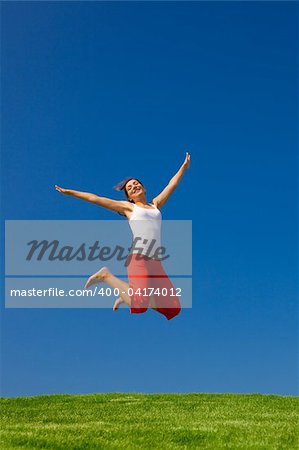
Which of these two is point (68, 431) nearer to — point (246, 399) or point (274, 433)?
point (274, 433)

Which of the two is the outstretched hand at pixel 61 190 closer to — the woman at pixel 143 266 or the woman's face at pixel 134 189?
the woman at pixel 143 266

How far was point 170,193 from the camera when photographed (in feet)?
31.5

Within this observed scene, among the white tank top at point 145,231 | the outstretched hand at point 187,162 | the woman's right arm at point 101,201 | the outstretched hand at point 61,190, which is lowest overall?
the white tank top at point 145,231

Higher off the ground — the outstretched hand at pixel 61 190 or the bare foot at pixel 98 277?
the outstretched hand at pixel 61 190

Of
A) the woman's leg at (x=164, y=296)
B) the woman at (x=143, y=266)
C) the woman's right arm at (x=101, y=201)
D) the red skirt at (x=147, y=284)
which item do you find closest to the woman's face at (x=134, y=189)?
the woman at (x=143, y=266)

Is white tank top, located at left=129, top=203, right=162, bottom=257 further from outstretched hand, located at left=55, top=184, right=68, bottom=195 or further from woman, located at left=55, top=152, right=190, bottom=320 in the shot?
outstretched hand, located at left=55, top=184, right=68, bottom=195

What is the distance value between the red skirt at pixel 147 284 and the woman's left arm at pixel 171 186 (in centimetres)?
106

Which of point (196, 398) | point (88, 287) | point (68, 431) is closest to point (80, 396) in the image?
point (196, 398)

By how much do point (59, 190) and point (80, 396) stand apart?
494 inches

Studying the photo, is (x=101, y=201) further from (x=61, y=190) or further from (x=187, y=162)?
(x=187, y=162)

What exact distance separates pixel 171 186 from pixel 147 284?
1.67 m

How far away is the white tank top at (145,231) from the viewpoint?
8664 millimetres

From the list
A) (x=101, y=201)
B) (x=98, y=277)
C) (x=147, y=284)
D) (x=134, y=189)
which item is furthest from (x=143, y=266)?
(x=134, y=189)

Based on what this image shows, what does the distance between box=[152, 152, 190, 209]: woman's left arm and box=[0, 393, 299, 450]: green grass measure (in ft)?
14.8
